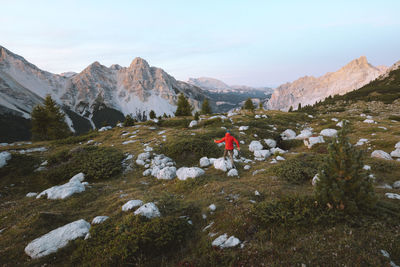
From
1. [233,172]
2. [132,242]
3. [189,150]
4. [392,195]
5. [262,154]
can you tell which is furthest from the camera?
[189,150]

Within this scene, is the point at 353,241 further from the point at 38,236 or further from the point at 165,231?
the point at 38,236

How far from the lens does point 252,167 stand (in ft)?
48.6

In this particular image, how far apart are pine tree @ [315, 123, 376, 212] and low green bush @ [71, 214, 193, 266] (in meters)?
5.65

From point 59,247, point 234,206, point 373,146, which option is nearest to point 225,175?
point 234,206

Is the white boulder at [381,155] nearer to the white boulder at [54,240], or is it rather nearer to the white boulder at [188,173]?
the white boulder at [188,173]

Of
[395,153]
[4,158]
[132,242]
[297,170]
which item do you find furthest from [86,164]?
[395,153]

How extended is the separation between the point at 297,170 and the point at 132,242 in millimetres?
10976

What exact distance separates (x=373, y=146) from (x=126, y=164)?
79.8 feet

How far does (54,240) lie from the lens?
267 inches

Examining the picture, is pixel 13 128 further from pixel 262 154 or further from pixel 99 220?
pixel 262 154

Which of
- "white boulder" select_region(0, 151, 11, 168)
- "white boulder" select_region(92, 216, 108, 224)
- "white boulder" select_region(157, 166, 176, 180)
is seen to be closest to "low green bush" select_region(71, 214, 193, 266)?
"white boulder" select_region(92, 216, 108, 224)

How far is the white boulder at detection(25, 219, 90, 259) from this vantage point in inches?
251

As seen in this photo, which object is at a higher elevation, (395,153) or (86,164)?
(395,153)

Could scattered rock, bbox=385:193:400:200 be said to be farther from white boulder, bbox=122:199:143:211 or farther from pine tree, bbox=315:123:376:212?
white boulder, bbox=122:199:143:211
